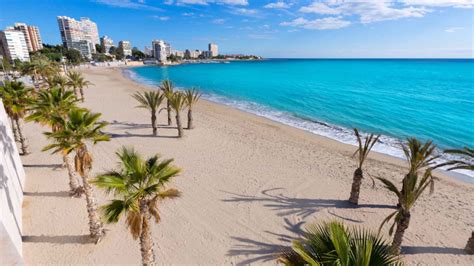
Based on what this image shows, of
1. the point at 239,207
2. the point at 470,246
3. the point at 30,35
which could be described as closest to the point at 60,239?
the point at 239,207

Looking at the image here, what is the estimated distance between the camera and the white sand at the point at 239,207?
8.28m

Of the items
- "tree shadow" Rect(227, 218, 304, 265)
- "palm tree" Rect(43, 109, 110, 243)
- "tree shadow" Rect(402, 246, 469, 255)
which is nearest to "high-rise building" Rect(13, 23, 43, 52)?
"palm tree" Rect(43, 109, 110, 243)

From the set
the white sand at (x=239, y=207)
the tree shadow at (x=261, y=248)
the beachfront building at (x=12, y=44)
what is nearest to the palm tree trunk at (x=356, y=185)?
the white sand at (x=239, y=207)

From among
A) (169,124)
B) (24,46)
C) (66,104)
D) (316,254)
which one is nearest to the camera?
(316,254)

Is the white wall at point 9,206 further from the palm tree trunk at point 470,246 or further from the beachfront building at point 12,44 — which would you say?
the beachfront building at point 12,44

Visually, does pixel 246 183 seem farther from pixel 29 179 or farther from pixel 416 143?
pixel 29 179

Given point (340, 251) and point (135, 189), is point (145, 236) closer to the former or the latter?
point (135, 189)

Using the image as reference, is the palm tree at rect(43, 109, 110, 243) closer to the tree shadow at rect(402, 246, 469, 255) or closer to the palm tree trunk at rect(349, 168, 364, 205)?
the palm tree trunk at rect(349, 168, 364, 205)

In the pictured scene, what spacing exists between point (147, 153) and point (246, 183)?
24.7 feet

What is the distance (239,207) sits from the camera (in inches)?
417

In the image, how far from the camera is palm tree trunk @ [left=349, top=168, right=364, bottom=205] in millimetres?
10203

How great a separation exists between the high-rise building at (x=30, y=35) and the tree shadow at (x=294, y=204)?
678ft

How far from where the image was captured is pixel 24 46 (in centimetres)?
14625

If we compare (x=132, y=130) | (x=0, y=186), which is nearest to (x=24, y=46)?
(x=132, y=130)
